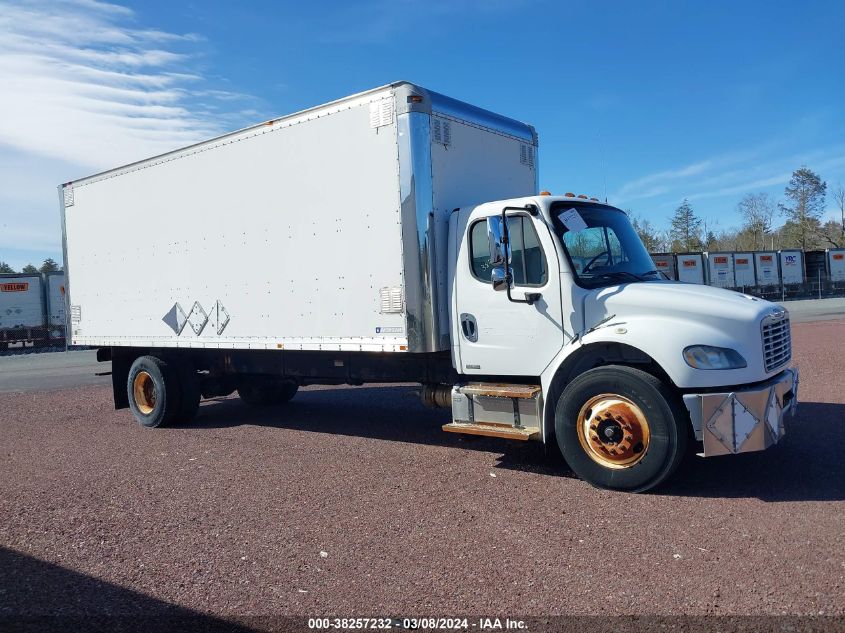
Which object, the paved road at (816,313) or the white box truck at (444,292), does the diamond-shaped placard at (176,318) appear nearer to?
the white box truck at (444,292)

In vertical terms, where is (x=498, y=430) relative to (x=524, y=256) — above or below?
below

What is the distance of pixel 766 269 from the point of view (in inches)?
1640

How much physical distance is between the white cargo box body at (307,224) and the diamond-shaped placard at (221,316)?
2 centimetres

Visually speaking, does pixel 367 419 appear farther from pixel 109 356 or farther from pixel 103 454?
pixel 109 356

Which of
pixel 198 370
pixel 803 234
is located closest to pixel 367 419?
pixel 198 370

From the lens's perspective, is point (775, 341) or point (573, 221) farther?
point (573, 221)

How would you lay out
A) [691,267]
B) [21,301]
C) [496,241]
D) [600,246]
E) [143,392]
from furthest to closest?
[691,267] < [21,301] < [143,392] < [600,246] < [496,241]

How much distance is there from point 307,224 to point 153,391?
4.00 m

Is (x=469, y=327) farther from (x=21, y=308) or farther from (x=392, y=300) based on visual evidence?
(x=21, y=308)

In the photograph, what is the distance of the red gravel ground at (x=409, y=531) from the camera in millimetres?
3748

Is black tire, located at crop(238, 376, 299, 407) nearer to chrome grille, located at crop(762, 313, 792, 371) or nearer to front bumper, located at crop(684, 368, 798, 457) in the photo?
front bumper, located at crop(684, 368, 798, 457)

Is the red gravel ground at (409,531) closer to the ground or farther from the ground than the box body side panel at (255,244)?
closer to the ground

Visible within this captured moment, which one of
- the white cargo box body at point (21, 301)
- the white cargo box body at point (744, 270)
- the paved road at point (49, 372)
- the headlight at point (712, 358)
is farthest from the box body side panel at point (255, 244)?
the white cargo box body at point (744, 270)

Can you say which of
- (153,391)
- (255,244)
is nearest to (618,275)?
(255,244)
